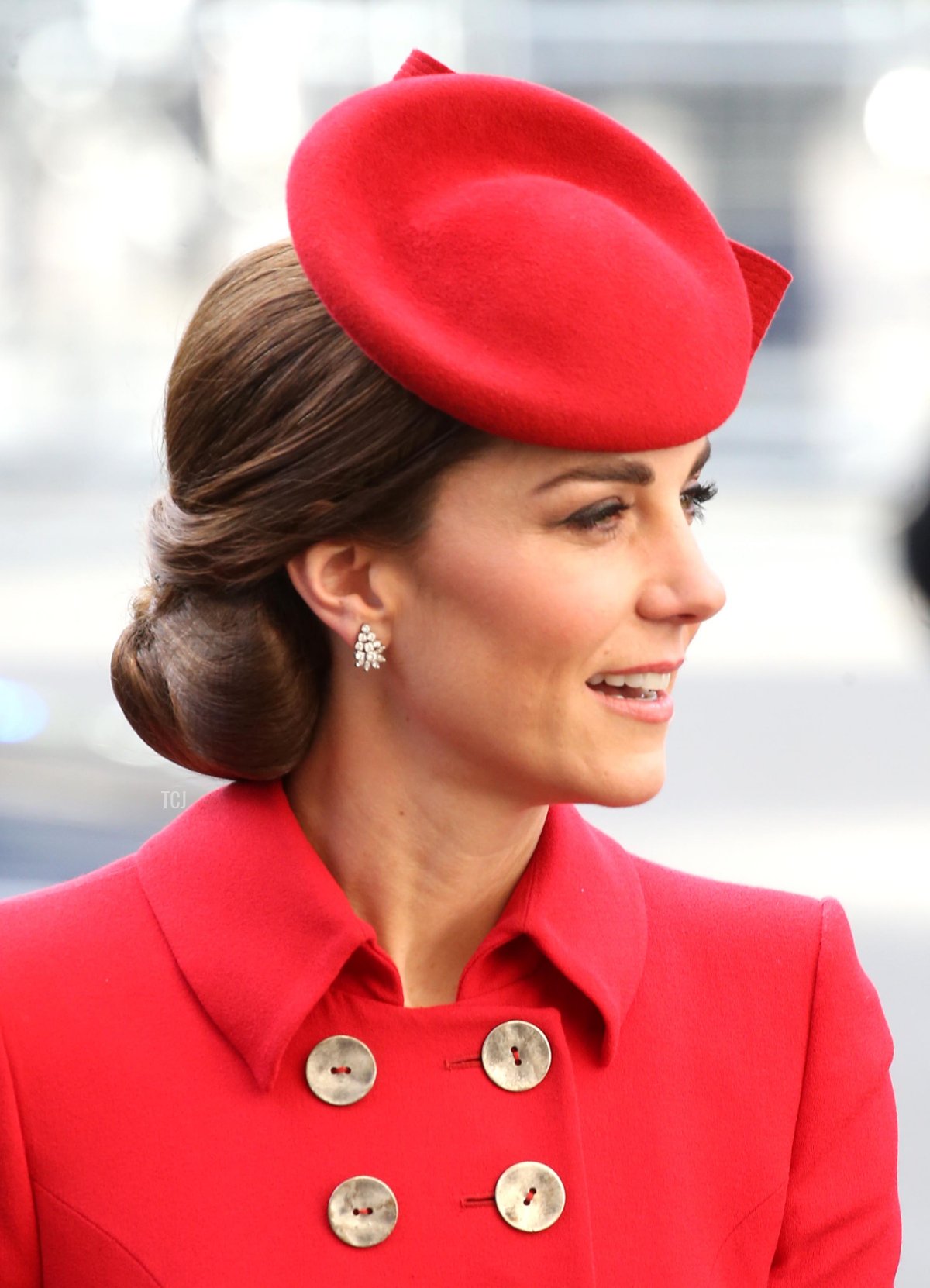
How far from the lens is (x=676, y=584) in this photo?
1.19m

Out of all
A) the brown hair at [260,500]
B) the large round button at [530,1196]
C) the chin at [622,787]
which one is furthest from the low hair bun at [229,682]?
the large round button at [530,1196]

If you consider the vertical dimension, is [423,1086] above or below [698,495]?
below

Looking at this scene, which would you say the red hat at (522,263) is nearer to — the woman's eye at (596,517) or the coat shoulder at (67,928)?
the woman's eye at (596,517)

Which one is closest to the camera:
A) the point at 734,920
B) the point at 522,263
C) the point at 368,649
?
the point at 522,263

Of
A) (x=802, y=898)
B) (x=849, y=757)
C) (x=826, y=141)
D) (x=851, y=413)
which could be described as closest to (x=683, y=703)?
(x=849, y=757)

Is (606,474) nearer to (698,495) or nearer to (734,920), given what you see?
(698,495)

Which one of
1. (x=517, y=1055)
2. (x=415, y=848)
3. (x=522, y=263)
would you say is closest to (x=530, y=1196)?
(x=517, y=1055)

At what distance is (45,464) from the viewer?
3275 mm

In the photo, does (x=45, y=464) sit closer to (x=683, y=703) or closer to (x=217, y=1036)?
(x=683, y=703)

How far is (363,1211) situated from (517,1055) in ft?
0.51

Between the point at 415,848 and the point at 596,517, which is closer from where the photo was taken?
the point at 596,517

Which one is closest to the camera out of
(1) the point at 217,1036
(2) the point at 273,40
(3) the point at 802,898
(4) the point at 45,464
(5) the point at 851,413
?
(1) the point at 217,1036

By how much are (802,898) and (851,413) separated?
111 inches

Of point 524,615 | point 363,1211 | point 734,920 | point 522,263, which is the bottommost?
point 363,1211
